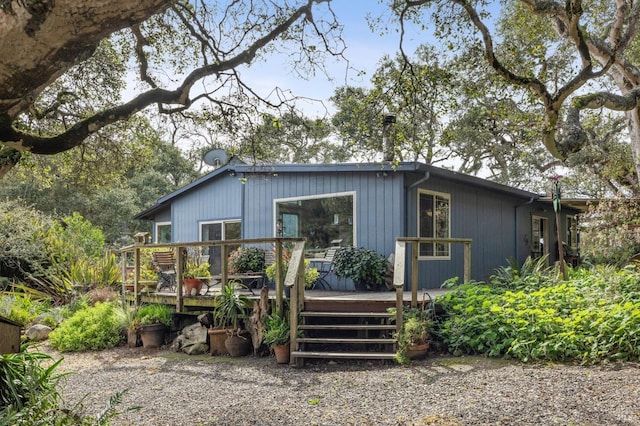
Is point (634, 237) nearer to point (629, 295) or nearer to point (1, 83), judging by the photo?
point (629, 295)

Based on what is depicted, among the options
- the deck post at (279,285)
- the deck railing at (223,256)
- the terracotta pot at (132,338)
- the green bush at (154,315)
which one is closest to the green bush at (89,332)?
the terracotta pot at (132,338)

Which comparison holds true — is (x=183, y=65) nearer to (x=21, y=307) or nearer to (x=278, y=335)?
(x=278, y=335)

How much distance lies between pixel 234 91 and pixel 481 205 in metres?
7.09

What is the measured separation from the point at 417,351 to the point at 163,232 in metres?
10.4

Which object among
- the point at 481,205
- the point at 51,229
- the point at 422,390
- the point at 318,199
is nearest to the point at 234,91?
the point at 318,199

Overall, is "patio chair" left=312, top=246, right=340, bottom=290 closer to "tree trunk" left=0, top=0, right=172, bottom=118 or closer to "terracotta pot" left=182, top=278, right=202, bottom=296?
"terracotta pot" left=182, top=278, right=202, bottom=296

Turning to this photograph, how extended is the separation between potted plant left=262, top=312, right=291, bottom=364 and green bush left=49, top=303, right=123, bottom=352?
2850 mm

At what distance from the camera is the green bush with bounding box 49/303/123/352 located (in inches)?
302

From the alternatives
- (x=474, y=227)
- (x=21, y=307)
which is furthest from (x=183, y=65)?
(x=474, y=227)

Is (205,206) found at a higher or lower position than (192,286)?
higher

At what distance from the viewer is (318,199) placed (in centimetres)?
1012

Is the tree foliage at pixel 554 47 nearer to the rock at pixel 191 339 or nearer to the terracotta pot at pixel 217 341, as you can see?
the terracotta pot at pixel 217 341

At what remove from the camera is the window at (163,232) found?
565 inches

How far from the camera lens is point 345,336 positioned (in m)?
6.88
